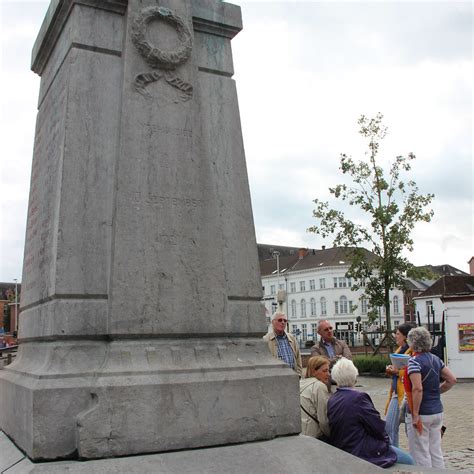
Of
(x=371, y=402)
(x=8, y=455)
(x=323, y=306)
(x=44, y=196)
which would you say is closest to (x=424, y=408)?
(x=371, y=402)

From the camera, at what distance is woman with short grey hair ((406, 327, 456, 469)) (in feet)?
20.6

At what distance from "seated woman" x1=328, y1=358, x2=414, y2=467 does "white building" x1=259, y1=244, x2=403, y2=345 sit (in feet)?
252

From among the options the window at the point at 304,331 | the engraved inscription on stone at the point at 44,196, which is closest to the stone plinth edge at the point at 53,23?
the engraved inscription on stone at the point at 44,196

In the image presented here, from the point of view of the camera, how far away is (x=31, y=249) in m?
4.82

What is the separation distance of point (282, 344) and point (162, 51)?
390cm

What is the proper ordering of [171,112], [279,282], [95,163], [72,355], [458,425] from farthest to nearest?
[279,282], [458,425], [171,112], [95,163], [72,355]

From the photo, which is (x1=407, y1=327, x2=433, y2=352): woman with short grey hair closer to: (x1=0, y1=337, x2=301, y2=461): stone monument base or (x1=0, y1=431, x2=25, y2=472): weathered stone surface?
(x1=0, y1=337, x2=301, y2=461): stone monument base

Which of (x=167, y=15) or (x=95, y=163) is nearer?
(x=95, y=163)

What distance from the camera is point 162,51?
446 cm

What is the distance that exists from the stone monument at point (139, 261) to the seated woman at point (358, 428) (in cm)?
75

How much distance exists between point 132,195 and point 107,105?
0.68m

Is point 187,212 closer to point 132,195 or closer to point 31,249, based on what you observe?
point 132,195

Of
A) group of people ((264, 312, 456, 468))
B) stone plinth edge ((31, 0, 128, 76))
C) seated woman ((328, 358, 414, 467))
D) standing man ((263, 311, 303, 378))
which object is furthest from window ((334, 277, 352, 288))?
stone plinth edge ((31, 0, 128, 76))

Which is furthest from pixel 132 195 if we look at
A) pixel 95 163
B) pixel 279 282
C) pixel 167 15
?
pixel 279 282
